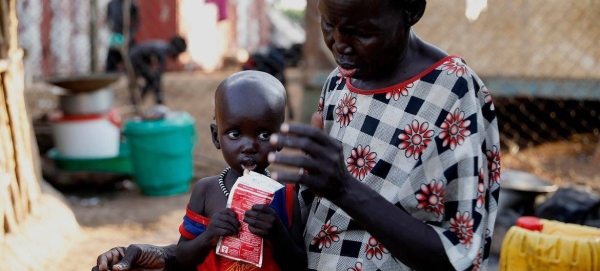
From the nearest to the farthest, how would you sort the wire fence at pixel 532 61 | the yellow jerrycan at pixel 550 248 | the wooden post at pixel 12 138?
the yellow jerrycan at pixel 550 248 → the wooden post at pixel 12 138 → the wire fence at pixel 532 61

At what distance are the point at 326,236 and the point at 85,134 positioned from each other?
503 cm

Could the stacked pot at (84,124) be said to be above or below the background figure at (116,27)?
below

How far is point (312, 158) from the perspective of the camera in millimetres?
1309

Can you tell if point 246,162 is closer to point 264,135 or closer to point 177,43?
point 264,135

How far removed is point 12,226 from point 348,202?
317 centimetres

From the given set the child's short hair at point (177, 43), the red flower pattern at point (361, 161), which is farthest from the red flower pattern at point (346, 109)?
the child's short hair at point (177, 43)

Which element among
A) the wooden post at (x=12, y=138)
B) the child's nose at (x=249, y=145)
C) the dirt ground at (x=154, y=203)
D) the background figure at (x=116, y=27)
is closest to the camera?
the child's nose at (x=249, y=145)

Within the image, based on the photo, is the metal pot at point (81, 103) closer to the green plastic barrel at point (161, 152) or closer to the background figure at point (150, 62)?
the green plastic barrel at point (161, 152)

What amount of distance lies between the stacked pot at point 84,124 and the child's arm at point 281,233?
4.86 meters

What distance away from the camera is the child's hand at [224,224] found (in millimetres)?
1690

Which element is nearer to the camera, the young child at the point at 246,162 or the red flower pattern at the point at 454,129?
the red flower pattern at the point at 454,129

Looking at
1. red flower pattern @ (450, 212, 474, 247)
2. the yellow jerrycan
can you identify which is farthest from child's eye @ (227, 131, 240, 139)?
the yellow jerrycan

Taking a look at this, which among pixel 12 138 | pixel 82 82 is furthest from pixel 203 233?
pixel 82 82

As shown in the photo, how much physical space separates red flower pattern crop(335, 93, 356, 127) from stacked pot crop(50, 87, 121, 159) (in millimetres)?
4952
